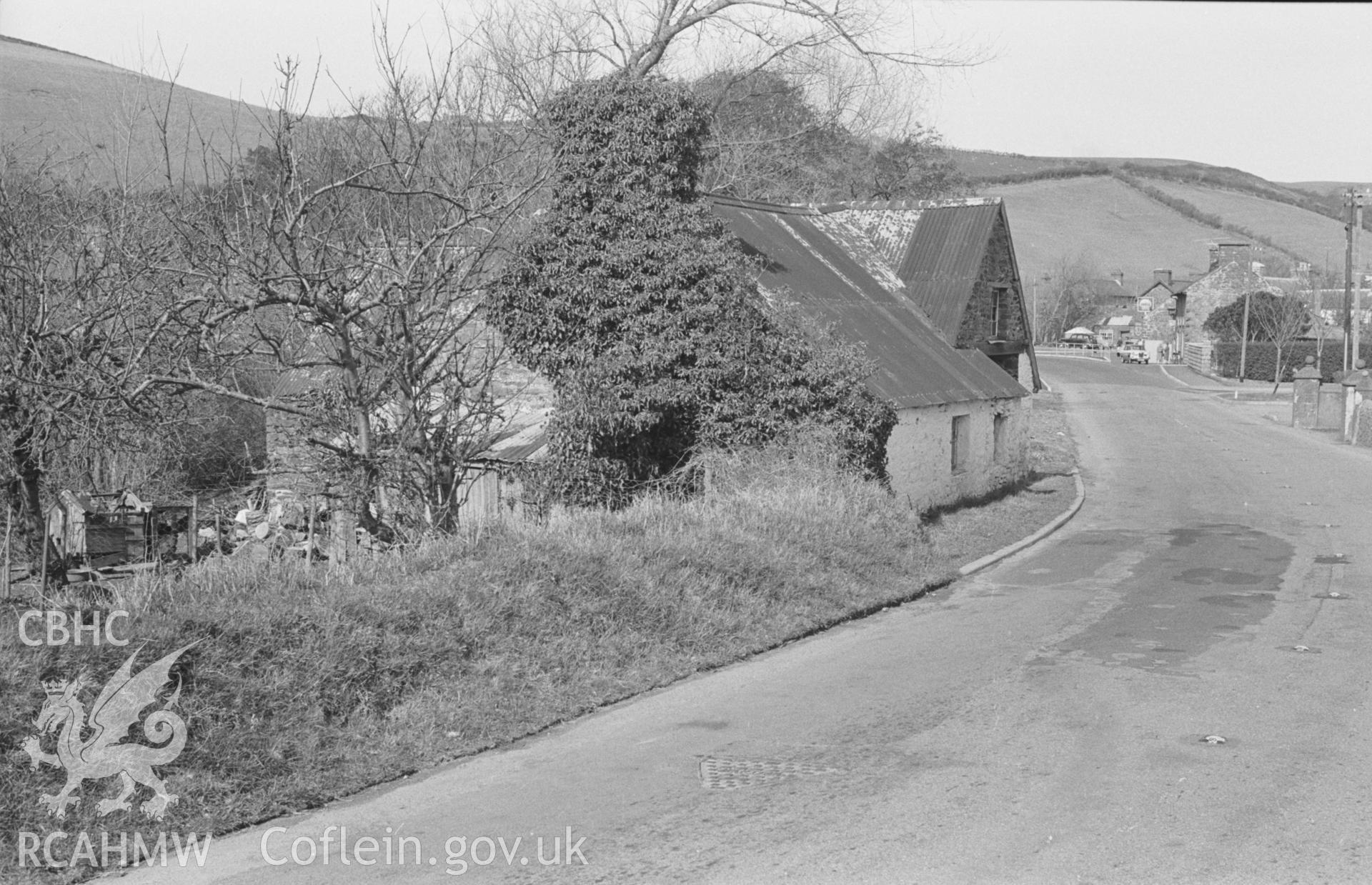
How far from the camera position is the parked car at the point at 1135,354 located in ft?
284

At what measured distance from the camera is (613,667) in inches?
405

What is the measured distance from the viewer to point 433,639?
9.38 meters

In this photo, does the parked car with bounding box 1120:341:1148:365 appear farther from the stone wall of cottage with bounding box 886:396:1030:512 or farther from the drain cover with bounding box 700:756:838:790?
the drain cover with bounding box 700:756:838:790

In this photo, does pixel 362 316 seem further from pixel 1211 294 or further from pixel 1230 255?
pixel 1230 255

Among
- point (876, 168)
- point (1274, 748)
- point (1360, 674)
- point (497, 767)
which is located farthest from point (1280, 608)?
point (876, 168)

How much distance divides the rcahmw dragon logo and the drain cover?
325cm

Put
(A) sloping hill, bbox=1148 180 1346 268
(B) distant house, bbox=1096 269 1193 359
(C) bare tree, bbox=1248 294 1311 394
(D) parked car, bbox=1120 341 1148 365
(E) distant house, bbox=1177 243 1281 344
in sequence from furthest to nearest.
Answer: (A) sloping hill, bbox=1148 180 1346 268 → (B) distant house, bbox=1096 269 1193 359 → (D) parked car, bbox=1120 341 1148 365 → (E) distant house, bbox=1177 243 1281 344 → (C) bare tree, bbox=1248 294 1311 394

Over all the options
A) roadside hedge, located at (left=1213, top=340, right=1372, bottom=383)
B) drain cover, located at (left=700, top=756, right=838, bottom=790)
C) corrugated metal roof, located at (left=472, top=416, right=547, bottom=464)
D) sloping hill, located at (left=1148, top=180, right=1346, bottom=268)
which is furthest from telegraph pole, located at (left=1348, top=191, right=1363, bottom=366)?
sloping hill, located at (left=1148, top=180, right=1346, bottom=268)

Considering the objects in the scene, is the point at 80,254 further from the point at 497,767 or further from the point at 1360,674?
the point at 1360,674

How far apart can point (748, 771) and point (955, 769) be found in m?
1.35

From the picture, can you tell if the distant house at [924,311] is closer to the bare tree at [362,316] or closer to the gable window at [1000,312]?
the gable window at [1000,312]

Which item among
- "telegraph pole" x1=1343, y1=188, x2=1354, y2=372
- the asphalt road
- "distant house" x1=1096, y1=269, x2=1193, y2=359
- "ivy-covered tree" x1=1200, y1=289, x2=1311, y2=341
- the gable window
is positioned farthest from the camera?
"distant house" x1=1096, y1=269, x2=1193, y2=359

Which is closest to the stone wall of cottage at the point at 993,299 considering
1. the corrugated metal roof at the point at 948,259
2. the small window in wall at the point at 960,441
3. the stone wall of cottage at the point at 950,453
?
the corrugated metal roof at the point at 948,259

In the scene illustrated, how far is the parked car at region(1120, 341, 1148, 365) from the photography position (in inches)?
3410
